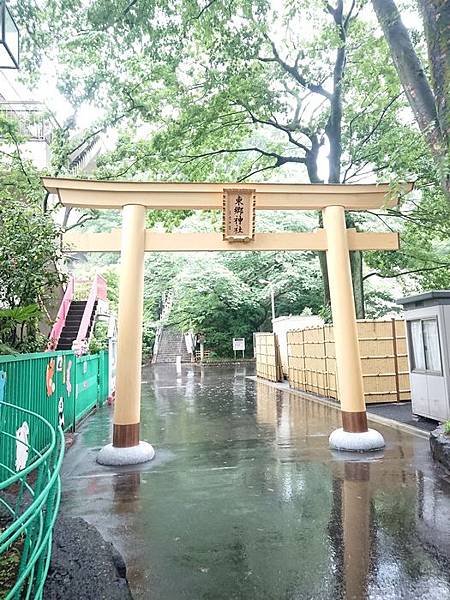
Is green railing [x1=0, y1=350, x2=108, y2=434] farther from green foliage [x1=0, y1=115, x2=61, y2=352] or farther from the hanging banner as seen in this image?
the hanging banner

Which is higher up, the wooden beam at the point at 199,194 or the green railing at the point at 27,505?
the wooden beam at the point at 199,194

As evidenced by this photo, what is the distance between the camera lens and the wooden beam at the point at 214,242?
26.1 feet

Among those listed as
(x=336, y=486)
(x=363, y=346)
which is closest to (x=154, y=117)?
(x=363, y=346)

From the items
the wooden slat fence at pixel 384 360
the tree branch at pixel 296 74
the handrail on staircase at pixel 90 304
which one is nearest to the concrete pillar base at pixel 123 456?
the handrail on staircase at pixel 90 304

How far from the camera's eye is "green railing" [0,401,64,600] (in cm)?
177

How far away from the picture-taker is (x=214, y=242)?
8.09 metres

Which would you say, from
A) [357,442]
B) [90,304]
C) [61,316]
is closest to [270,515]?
[357,442]

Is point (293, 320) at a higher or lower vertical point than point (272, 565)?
higher

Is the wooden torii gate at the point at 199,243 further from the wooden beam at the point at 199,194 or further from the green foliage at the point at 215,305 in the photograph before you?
the green foliage at the point at 215,305

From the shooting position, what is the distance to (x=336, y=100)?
14.6 metres

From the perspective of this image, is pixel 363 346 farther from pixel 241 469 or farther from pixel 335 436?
pixel 241 469

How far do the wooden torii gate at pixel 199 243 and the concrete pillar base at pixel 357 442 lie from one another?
17mm

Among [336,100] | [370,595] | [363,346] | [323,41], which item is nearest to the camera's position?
[370,595]

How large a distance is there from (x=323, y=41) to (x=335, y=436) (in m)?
11.9
